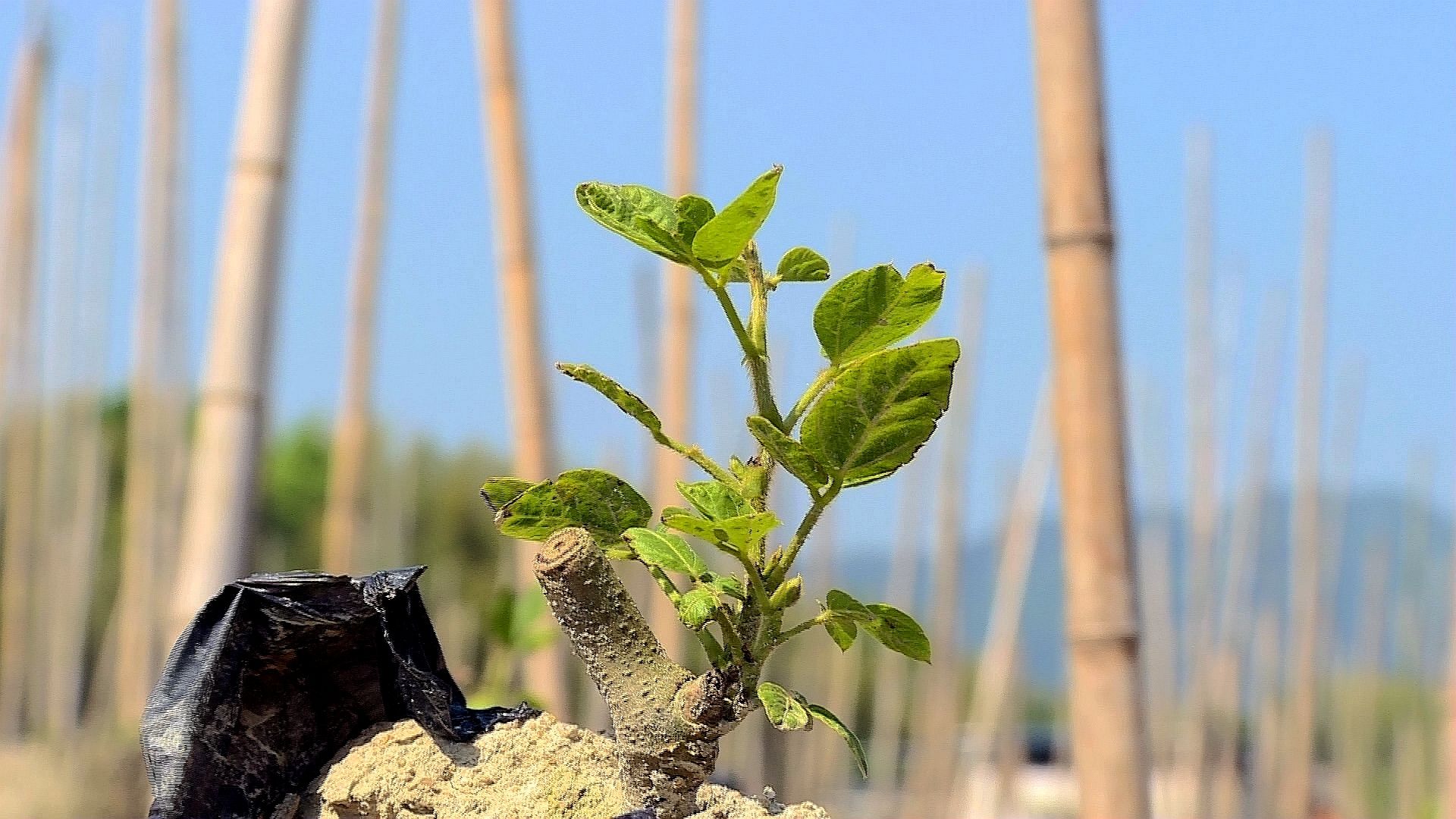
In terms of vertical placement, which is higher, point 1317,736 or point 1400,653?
point 1400,653

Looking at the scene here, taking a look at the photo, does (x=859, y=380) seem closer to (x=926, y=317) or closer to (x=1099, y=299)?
(x=926, y=317)

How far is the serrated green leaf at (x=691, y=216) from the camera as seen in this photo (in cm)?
49

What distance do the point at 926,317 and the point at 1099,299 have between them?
1.97ft

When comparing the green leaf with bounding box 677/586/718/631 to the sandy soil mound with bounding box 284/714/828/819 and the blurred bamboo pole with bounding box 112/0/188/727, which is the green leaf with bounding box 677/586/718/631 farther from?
the blurred bamboo pole with bounding box 112/0/188/727

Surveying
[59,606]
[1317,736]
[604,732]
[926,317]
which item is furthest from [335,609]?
[1317,736]

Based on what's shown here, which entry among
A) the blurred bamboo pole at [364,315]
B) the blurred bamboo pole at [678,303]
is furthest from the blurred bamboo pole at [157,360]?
the blurred bamboo pole at [678,303]

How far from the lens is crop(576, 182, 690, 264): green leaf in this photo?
1.62 feet

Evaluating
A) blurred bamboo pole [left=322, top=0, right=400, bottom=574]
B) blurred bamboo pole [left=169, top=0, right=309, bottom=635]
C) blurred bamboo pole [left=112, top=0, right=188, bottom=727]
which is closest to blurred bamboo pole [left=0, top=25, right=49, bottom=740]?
blurred bamboo pole [left=112, top=0, right=188, bottom=727]

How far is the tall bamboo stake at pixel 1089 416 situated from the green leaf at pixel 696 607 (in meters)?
0.62

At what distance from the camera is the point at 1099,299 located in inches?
41.6

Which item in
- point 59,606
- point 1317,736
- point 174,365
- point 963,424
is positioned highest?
point 174,365

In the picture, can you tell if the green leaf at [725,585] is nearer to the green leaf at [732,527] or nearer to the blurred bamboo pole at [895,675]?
the green leaf at [732,527]

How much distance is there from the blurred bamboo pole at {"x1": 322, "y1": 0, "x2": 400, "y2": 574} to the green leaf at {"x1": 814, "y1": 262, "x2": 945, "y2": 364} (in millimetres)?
2899

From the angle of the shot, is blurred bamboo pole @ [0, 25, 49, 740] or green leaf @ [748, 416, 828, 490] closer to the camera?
green leaf @ [748, 416, 828, 490]
